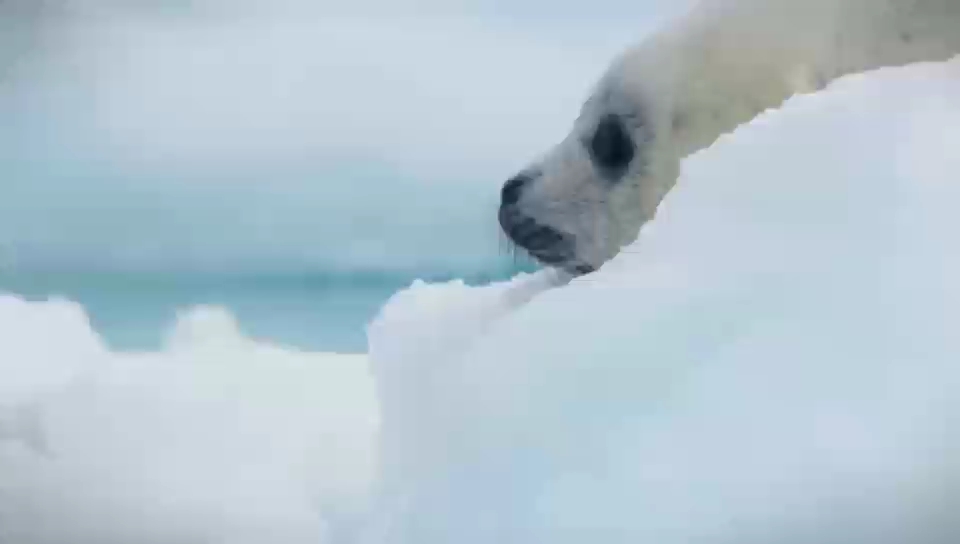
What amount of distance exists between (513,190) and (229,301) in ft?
1.76

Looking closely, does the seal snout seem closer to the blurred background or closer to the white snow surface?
the white snow surface

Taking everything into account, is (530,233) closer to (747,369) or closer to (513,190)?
(513,190)

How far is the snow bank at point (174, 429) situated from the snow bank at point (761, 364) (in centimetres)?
70

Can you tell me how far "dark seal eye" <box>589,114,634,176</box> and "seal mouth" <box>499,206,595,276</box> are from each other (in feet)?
0.22

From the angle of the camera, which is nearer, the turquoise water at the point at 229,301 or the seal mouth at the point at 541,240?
the seal mouth at the point at 541,240

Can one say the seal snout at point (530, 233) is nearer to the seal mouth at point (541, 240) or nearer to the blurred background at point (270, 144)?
the seal mouth at point (541, 240)

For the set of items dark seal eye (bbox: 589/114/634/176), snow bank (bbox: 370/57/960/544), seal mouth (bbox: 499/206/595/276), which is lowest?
snow bank (bbox: 370/57/960/544)

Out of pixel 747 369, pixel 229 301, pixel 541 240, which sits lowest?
pixel 747 369

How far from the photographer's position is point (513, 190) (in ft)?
3.07

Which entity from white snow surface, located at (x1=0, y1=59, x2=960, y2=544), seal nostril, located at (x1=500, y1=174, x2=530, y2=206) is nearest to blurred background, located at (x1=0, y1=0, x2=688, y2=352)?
seal nostril, located at (x1=500, y1=174, x2=530, y2=206)

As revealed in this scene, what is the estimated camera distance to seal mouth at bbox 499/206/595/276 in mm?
905

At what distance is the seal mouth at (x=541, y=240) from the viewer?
905mm

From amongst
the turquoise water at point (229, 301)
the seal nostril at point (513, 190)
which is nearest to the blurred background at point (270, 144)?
the turquoise water at point (229, 301)

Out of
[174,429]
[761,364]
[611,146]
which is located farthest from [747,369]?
[174,429]
